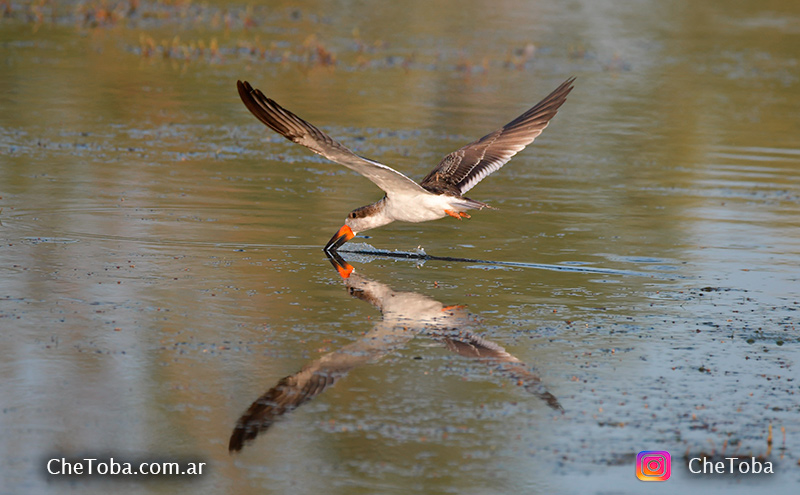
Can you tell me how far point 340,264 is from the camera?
29.7ft

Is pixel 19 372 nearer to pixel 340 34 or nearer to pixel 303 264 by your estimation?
pixel 303 264

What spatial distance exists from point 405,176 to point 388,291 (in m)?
0.88

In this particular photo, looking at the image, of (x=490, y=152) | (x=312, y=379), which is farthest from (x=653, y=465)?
(x=490, y=152)

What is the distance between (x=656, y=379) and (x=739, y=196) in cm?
693

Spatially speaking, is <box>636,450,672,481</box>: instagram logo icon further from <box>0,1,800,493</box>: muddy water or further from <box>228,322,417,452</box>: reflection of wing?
<box>228,322,417,452</box>: reflection of wing

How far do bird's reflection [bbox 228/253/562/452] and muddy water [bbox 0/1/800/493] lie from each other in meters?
0.03

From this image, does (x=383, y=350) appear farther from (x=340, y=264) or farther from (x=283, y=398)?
(x=340, y=264)

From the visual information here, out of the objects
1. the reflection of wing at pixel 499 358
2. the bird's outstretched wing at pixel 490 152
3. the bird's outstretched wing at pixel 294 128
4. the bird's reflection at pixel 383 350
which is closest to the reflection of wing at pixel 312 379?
the bird's reflection at pixel 383 350

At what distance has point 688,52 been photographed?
2619 cm

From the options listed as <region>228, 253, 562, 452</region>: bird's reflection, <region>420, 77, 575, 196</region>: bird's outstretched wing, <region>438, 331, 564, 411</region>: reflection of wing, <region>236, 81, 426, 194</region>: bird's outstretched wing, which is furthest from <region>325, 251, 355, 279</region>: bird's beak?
<region>438, 331, 564, 411</region>: reflection of wing

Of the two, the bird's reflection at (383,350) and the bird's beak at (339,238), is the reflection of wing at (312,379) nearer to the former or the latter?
the bird's reflection at (383,350)

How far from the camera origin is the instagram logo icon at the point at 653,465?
5180 mm

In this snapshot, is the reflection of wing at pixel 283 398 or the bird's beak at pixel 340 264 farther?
the bird's beak at pixel 340 264

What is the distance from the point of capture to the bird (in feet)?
24.8
